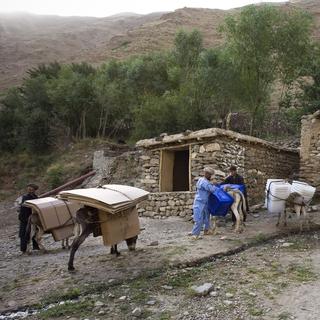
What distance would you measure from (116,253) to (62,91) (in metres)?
19.6

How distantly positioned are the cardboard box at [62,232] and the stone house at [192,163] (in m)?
3.64

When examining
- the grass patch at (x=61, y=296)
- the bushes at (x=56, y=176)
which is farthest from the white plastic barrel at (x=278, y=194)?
the bushes at (x=56, y=176)

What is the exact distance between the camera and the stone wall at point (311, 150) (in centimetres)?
1334

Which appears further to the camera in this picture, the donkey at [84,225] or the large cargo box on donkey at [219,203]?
the large cargo box on donkey at [219,203]

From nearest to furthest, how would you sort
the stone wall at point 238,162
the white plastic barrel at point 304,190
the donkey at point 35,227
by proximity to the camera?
the white plastic barrel at point 304,190
the donkey at point 35,227
the stone wall at point 238,162

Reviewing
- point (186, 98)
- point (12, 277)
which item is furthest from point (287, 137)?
point (12, 277)

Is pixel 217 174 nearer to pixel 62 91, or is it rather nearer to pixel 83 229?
pixel 83 229

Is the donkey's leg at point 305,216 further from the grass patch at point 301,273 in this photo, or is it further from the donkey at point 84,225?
the donkey at point 84,225

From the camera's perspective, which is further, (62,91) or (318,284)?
(62,91)

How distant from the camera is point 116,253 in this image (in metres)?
8.38

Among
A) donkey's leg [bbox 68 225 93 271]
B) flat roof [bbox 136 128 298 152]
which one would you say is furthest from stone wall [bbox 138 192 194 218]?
donkey's leg [bbox 68 225 93 271]

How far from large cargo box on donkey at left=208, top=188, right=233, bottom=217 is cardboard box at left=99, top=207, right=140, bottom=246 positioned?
5.51ft

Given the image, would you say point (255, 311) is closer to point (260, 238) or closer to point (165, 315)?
point (165, 315)

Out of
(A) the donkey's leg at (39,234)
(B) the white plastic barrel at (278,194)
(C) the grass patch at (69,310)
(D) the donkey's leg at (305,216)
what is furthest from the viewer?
(A) the donkey's leg at (39,234)
